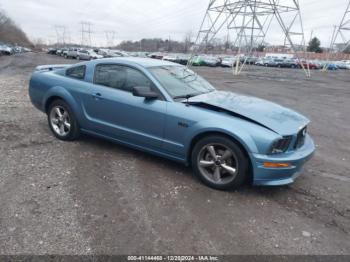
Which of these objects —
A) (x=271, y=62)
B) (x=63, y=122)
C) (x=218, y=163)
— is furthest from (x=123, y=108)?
(x=271, y=62)

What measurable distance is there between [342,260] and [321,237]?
36cm

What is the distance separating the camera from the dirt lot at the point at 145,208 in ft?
10.1

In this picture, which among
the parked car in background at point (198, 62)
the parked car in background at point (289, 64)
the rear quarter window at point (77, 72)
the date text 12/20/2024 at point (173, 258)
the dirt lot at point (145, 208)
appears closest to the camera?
the date text 12/20/2024 at point (173, 258)

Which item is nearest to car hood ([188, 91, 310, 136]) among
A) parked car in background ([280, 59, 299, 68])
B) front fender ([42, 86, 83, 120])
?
front fender ([42, 86, 83, 120])

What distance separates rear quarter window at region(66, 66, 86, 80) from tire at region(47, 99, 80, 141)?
0.48 meters

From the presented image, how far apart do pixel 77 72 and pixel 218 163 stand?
2.96m

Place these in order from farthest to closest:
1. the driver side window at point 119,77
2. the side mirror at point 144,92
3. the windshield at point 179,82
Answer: the driver side window at point 119,77, the windshield at point 179,82, the side mirror at point 144,92

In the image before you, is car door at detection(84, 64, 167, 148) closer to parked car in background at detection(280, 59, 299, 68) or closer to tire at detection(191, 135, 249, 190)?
tire at detection(191, 135, 249, 190)

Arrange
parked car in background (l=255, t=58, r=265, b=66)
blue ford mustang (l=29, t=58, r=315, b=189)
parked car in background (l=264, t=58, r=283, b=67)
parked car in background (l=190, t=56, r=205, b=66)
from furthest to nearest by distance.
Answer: parked car in background (l=255, t=58, r=265, b=66), parked car in background (l=264, t=58, r=283, b=67), parked car in background (l=190, t=56, r=205, b=66), blue ford mustang (l=29, t=58, r=315, b=189)

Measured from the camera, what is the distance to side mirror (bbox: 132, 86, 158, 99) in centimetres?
446

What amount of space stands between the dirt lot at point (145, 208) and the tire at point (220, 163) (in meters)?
0.14

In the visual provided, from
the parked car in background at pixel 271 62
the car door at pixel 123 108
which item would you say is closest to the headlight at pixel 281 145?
the car door at pixel 123 108

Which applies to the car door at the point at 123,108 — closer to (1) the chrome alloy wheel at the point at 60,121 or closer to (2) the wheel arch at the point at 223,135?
(2) the wheel arch at the point at 223,135

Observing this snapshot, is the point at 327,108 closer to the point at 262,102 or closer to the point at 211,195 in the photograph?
the point at 262,102
